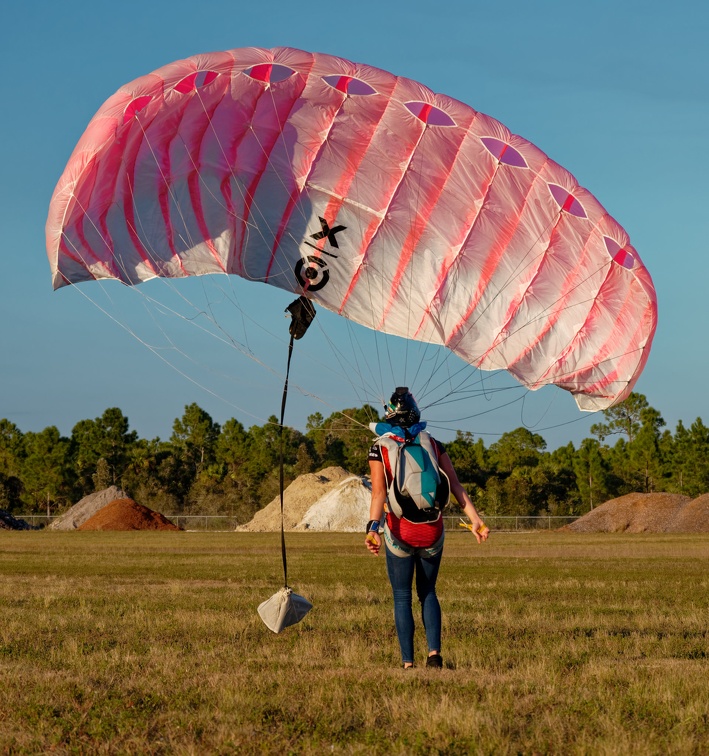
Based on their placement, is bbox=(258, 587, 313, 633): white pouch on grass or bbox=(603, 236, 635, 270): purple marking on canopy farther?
bbox=(603, 236, 635, 270): purple marking on canopy

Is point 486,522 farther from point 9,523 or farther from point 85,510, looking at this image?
point 9,523

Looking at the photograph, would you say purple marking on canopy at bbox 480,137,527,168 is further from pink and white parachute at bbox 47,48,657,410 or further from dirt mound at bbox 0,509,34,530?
dirt mound at bbox 0,509,34,530

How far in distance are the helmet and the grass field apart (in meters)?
1.82

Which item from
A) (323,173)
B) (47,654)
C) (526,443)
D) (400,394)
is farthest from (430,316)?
(526,443)

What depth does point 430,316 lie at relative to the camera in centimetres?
1366

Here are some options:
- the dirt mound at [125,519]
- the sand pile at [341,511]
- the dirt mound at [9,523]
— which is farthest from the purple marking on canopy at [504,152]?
the dirt mound at [9,523]

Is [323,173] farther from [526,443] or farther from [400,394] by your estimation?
[526,443]

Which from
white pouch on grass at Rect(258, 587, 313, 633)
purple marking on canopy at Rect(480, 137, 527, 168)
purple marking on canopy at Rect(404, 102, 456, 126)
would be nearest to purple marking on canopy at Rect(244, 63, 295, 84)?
purple marking on canopy at Rect(404, 102, 456, 126)

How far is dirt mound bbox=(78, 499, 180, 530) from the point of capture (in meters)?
63.5

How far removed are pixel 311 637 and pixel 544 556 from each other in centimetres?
2105

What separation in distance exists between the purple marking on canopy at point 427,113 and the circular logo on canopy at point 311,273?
216 cm

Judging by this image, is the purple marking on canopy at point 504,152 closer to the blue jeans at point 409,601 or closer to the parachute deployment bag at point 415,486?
the parachute deployment bag at point 415,486

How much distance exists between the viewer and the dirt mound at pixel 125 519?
63469 millimetres

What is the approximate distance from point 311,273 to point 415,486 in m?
6.28
